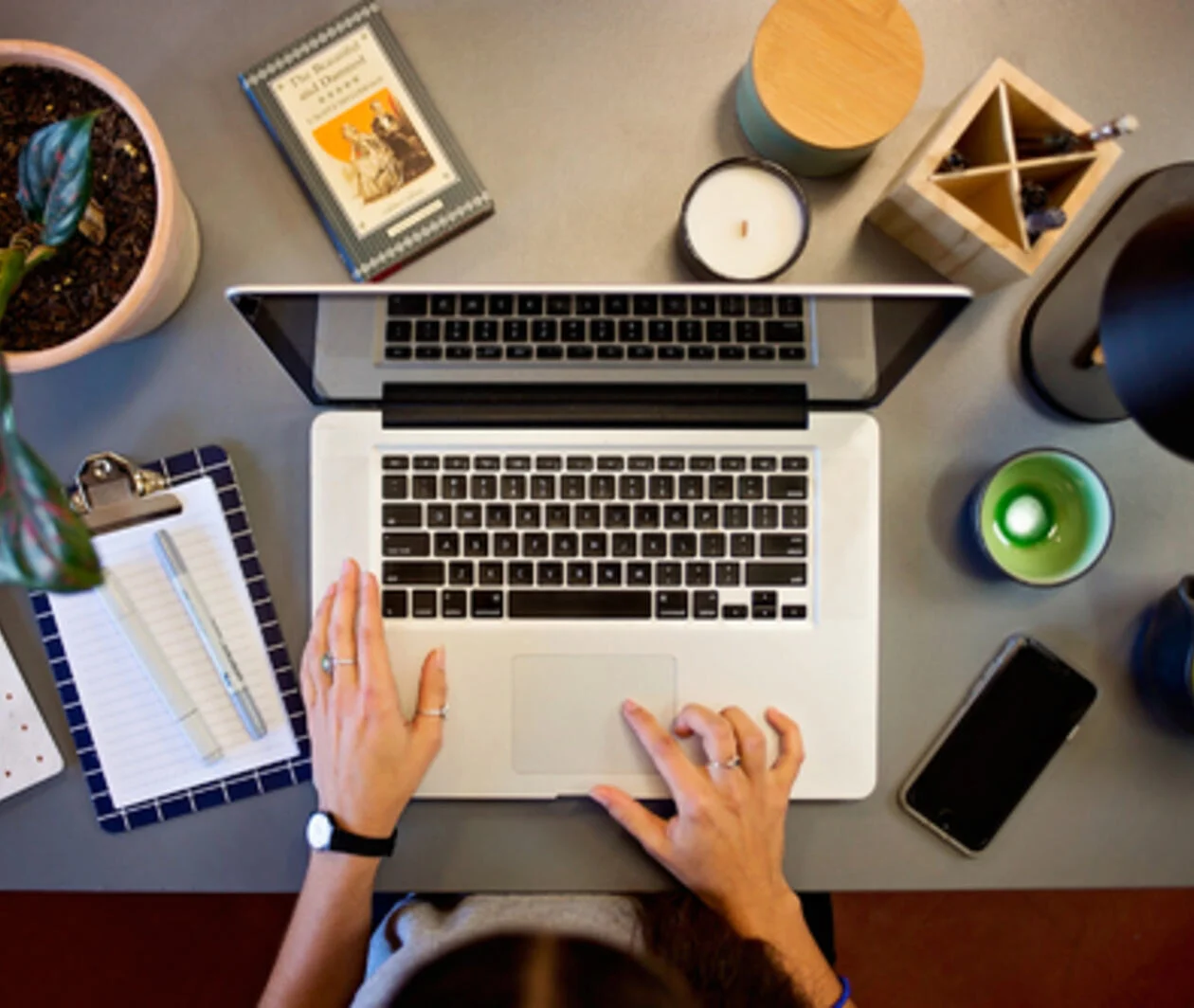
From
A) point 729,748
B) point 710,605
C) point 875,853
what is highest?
point 710,605

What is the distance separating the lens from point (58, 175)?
0.55 meters

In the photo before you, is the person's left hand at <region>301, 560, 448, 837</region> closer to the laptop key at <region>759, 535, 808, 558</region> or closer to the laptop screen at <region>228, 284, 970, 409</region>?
the laptop screen at <region>228, 284, 970, 409</region>

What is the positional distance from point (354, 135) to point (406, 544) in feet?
1.19

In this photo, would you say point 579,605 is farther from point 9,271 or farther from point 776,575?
point 9,271

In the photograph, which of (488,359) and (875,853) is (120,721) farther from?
(875,853)

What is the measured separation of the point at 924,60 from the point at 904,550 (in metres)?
0.44

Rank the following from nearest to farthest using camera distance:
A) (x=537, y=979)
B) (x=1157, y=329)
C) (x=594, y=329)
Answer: (x=1157, y=329), (x=537, y=979), (x=594, y=329)

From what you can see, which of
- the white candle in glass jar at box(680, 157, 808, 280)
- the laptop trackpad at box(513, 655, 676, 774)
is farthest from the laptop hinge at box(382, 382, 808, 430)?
the laptop trackpad at box(513, 655, 676, 774)

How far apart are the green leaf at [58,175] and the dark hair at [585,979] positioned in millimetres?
575

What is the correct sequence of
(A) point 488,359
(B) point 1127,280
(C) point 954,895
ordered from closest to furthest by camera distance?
1. (B) point 1127,280
2. (A) point 488,359
3. (C) point 954,895

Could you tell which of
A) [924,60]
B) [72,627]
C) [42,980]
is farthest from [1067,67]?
[42,980]

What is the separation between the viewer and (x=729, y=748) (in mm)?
685

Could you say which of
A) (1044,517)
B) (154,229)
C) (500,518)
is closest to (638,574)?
(500,518)

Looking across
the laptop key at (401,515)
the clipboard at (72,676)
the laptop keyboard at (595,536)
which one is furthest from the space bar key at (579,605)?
the clipboard at (72,676)
